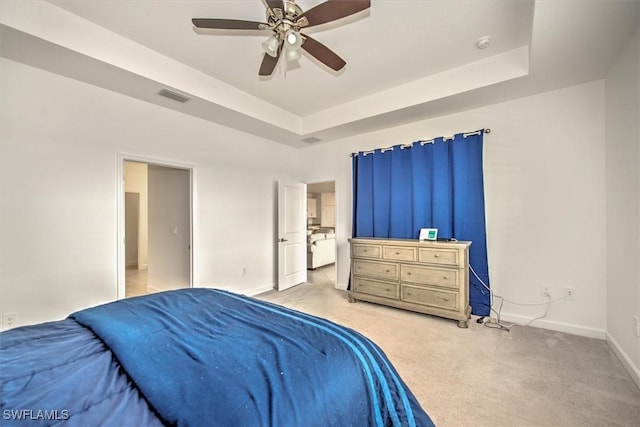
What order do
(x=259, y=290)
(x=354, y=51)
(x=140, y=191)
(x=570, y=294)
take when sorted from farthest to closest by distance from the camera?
1. (x=140, y=191)
2. (x=259, y=290)
3. (x=570, y=294)
4. (x=354, y=51)

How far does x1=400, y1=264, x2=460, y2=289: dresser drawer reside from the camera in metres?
3.10

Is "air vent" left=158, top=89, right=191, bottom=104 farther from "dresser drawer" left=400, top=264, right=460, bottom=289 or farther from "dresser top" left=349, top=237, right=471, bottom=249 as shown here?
"dresser drawer" left=400, top=264, right=460, bottom=289

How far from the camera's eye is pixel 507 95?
10.1 feet

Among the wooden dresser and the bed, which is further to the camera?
the wooden dresser

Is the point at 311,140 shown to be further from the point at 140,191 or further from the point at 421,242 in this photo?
the point at 140,191

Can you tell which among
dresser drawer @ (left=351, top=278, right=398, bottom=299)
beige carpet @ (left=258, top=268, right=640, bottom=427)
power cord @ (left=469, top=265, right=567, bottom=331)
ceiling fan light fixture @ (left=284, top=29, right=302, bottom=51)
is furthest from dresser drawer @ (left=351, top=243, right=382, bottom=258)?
ceiling fan light fixture @ (left=284, top=29, right=302, bottom=51)

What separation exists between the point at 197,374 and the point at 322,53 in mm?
2267

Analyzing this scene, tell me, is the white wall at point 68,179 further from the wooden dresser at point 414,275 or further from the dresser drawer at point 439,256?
the dresser drawer at point 439,256

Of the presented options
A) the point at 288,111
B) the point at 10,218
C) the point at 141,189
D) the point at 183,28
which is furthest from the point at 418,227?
the point at 141,189

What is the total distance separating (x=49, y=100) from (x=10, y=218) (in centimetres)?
113

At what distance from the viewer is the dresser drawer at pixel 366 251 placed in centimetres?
367

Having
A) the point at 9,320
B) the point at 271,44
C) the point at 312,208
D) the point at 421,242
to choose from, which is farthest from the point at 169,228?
the point at 312,208

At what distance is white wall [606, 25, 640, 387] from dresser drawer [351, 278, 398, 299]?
6.64 feet

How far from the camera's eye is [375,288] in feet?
12.1
